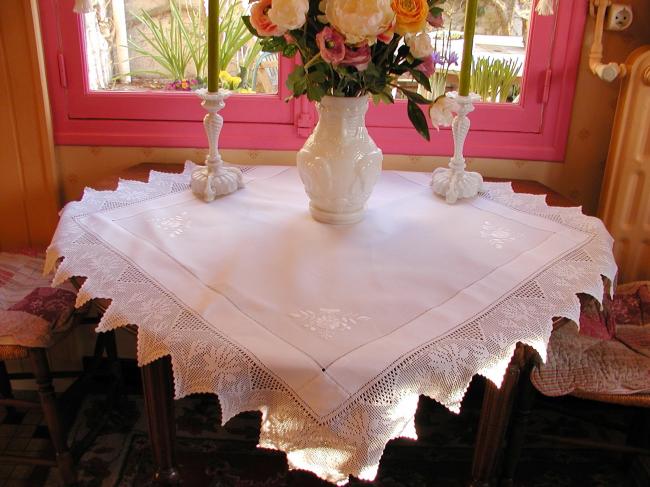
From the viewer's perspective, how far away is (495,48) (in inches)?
76.0

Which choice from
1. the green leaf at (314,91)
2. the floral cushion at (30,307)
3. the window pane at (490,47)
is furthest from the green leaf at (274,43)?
the floral cushion at (30,307)

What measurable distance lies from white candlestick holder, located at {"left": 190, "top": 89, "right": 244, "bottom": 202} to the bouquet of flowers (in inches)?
10.7

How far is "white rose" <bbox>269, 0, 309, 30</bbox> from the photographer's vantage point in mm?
1113

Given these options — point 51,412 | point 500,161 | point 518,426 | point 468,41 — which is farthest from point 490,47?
point 51,412

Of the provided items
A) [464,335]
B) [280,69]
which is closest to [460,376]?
[464,335]

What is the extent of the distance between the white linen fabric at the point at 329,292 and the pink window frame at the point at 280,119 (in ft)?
1.14

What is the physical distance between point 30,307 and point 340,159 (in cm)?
86

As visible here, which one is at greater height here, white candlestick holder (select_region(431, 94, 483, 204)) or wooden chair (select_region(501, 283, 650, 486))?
white candlestick holder (select_region(431, 94, 483, 204))

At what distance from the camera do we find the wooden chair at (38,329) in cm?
152

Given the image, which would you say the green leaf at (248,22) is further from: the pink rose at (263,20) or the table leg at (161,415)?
the table leg at (161,415)

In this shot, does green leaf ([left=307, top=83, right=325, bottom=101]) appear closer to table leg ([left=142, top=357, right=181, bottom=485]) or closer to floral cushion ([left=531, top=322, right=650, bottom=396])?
table leg ([left=142, top=357, right=181, bottom=485])

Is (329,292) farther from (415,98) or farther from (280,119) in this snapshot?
(280,119)

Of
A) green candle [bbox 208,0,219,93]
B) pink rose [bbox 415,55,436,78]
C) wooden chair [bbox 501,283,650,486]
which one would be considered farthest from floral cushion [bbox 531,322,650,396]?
green candle [bbox 208,0,219,93]

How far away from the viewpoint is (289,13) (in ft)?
3.68
